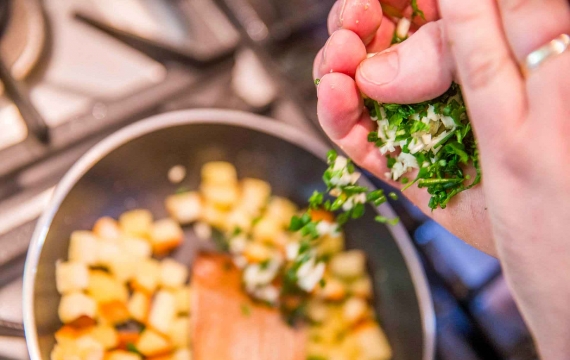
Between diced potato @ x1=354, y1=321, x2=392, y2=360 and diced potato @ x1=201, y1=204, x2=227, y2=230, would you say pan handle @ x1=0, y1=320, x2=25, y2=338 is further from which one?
diced potato @ x1=354, y1=321, x2=392, y2=360

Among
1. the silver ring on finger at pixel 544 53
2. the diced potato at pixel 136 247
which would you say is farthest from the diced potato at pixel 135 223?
the silver ring on finger at pixel 544 53

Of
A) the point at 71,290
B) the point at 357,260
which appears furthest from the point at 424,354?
the point at 71,290

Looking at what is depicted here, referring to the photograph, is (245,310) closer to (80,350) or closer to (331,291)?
(331,291)

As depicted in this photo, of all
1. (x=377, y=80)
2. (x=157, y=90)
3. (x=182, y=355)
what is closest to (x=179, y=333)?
(x=182, y=355)

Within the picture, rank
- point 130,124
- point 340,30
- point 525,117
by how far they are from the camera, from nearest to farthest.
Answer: point 525,117, point 340,30, point 130,124

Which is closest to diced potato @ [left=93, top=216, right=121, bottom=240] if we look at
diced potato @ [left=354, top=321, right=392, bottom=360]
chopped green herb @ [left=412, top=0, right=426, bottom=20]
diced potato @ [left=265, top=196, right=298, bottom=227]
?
diced potato @ [left=265, top=196, right=298, bottom=227]

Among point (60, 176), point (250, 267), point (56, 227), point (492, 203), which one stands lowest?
point (492, 203)

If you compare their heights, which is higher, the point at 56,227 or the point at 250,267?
the point at 56,227

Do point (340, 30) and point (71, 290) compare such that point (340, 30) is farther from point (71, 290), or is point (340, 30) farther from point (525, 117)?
point (71, 290)
